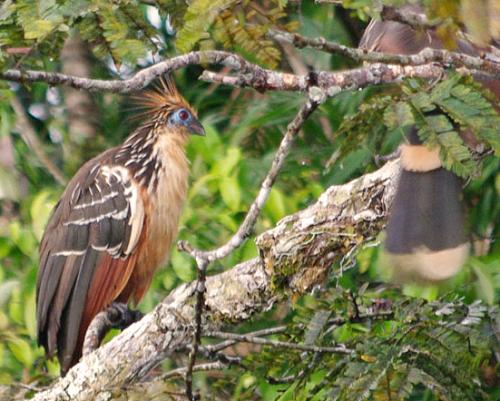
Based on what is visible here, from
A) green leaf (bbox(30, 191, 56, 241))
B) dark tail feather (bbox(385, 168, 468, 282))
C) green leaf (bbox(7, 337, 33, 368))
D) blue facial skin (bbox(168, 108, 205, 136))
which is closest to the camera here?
dark tail feather (bbox(385, 168, 468, 282))

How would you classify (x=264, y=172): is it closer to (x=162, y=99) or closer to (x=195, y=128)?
(x=195, y=128)

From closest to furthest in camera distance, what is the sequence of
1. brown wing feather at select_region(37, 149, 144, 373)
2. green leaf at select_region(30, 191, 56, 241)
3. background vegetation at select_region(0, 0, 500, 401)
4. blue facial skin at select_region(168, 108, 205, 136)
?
1. background vegetation at select_region(0, 0, 500, 401)
2. brown wing feather at select_region(37, 149, 144, 373)
3. green leaf at select_region(30, 191, 56, 241)
4. blue facial skin at select_region(168, 108, 205, 136)

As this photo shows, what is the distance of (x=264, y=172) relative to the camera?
4773 mm

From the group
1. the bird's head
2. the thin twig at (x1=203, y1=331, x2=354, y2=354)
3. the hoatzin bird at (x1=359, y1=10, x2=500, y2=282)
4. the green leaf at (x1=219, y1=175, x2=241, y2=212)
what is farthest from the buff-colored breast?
the hoatzin bird at (x1=359, y1=10, x2=500, y2=282)

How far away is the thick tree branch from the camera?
99.3 inches

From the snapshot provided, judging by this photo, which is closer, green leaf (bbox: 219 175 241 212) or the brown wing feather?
green leaf (bbox: 219 175 241 212)

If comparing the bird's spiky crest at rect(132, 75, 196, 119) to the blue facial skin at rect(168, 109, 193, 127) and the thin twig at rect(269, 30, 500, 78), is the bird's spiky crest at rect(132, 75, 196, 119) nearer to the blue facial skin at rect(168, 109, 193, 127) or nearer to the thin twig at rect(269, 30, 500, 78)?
the blue facial skin at rect(168, 109, 193, 127)

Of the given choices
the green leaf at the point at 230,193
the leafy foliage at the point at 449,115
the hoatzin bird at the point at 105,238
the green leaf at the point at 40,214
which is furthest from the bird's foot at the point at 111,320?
the leafy foliage at the point at 449,115

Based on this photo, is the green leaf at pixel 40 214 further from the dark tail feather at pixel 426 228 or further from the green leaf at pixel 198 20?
the green leaf at pixel 198 20

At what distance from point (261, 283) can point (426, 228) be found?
0.51m

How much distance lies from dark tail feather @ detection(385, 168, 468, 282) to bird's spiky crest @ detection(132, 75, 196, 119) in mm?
1996

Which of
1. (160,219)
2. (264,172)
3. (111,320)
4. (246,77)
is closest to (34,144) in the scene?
(160,219)

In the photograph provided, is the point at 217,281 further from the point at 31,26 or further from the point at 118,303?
the point at 118,303

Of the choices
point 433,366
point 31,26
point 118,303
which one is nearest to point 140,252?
point 118,303
